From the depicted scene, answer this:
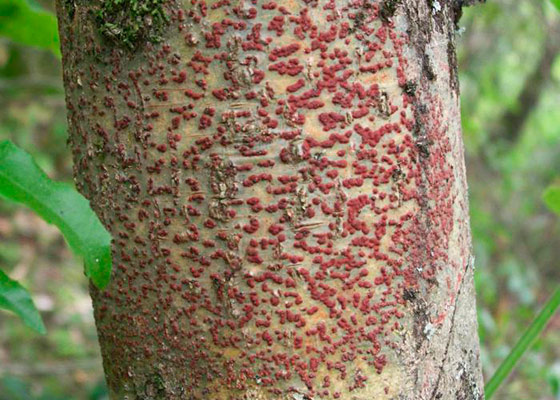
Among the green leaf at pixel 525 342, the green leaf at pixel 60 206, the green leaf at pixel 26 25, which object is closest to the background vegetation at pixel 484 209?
the green leaf at pixel 26 25

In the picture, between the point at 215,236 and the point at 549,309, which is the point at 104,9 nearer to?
the point at 215,236

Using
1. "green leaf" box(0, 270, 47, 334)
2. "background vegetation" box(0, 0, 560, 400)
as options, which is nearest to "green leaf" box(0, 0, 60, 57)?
"green leaf" box(0, 270, 47, 334)

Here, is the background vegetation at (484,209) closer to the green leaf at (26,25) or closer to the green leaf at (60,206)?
the green leaf at (26,25)

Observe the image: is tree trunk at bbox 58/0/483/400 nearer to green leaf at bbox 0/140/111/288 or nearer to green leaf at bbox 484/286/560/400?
green leaf at bbox 0/140/111/288

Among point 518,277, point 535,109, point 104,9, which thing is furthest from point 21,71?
point 535,109

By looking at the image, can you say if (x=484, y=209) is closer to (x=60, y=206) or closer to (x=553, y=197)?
(x=553, y=197)

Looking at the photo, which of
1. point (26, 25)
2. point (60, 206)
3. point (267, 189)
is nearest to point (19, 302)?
point (60, 206)

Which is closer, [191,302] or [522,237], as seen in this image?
[191,302]
